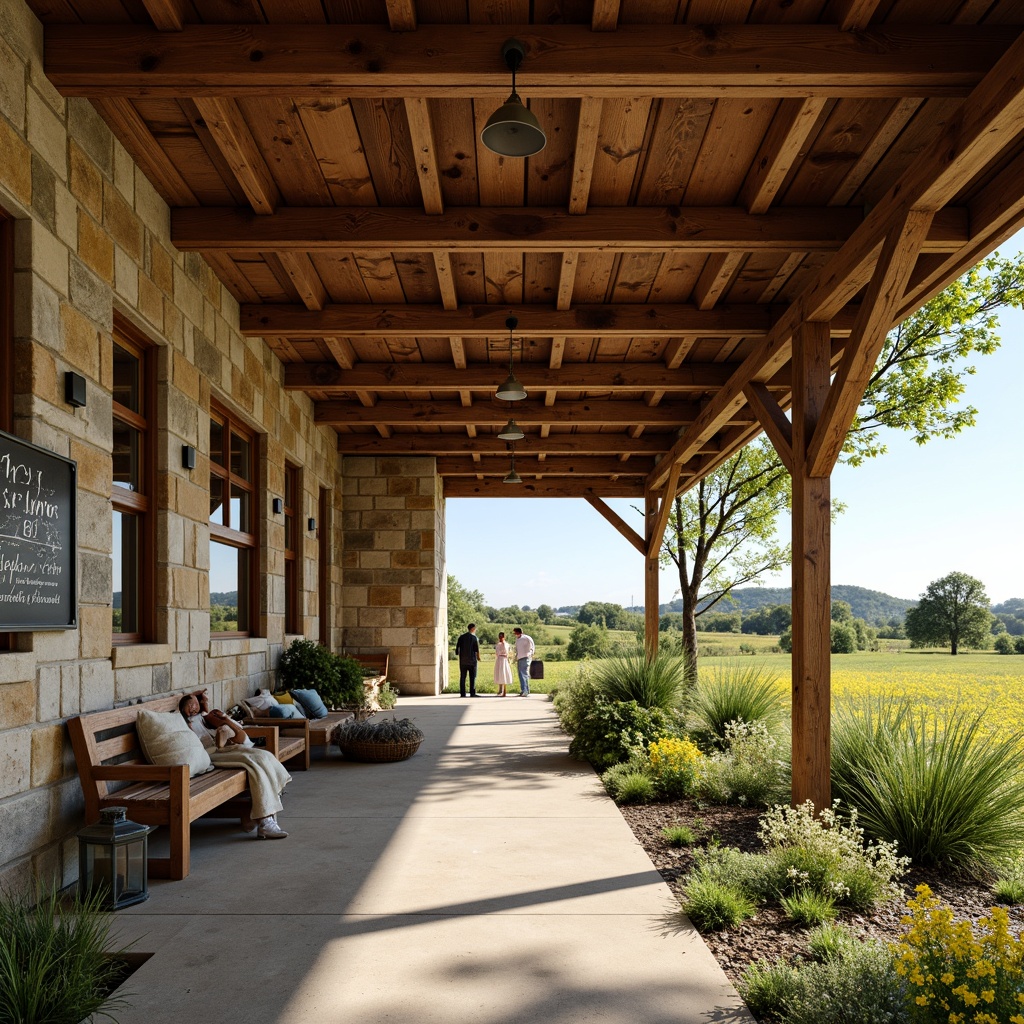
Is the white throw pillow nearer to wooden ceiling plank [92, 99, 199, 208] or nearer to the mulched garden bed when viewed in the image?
the mulched garden bed

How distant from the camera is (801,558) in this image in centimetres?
575

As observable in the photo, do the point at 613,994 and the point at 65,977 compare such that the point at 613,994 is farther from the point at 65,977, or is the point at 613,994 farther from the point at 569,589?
the point at 569,589

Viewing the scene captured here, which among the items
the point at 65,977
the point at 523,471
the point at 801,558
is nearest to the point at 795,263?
the point at 801,558

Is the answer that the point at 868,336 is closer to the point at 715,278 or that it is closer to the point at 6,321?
the point at 715,278

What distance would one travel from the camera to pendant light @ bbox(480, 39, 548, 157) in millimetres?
3695

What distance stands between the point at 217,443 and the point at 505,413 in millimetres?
4232

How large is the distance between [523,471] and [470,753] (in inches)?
Result: 266

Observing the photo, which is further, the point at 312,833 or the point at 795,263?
the point at 795,263

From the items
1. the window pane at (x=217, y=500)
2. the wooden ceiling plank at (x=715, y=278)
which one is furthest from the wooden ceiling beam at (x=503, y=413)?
the window pane at (x=217, y=500)

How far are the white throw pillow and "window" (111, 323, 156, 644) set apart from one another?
0.58 metres

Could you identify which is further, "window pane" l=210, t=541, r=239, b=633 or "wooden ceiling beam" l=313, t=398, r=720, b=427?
"wooden ceiling beam" l=313, t=398, r=720, b=427

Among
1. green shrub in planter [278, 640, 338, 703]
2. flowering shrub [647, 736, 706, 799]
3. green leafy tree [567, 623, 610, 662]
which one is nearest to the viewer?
flowering shrub [647, 736, 706, 799]

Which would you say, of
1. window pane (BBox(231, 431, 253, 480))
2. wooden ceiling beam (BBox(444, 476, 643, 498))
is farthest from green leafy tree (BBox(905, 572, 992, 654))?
window pane (BBox(231, 431, 253, 480))

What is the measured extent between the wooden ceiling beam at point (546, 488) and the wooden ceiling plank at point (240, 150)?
10.1 metres
